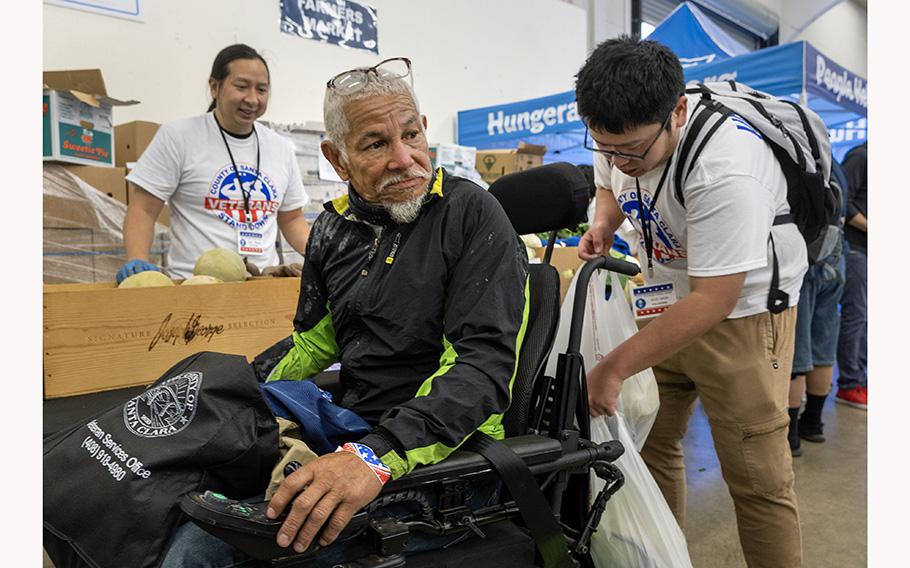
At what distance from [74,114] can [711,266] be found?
269 centimetres

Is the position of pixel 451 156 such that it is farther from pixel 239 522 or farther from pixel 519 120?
pixel 239 522

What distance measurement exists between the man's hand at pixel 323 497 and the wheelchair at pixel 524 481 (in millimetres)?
24

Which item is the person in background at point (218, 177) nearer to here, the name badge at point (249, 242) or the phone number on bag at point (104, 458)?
the name badge at point (249, 242)

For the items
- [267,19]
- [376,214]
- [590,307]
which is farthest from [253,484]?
[267,19]

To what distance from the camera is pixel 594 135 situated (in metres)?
1.34

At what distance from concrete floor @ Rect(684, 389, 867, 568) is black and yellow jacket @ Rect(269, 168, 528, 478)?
4.71 feet

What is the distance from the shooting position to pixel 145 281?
5.46 feet

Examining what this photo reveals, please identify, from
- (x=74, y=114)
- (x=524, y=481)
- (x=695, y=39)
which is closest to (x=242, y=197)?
(x=74, y=114)

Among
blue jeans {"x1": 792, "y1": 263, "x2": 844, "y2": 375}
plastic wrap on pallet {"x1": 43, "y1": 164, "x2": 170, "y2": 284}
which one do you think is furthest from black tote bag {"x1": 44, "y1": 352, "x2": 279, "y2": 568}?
blue jeans {"x1": 792, "y1": 263, "x2": 844, "y2": 375}

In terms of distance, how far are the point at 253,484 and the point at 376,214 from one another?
525 millimetres

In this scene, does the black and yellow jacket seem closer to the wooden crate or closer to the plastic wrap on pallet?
the wooden crate

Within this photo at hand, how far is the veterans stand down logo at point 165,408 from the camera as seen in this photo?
2.99 feet

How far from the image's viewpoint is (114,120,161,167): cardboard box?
3.72 metres

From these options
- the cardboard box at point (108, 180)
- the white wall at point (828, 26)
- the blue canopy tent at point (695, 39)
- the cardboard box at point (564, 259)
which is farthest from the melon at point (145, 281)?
the white wall at point (828, 26)
